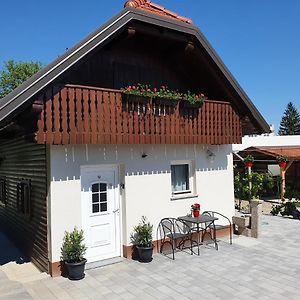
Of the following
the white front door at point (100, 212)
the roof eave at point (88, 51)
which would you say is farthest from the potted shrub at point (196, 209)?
the roof eave at point (88, 51)

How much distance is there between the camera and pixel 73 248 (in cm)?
731

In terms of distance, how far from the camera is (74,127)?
7.44 meters

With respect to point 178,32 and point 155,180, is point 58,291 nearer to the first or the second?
point 155,180

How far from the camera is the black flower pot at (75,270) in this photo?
7.15 metres

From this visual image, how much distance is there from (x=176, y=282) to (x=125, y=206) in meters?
2.36

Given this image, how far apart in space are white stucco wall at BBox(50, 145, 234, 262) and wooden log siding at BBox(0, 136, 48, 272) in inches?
15.3

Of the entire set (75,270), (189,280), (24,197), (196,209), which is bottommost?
(189,280)

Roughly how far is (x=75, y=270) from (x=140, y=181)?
2.73m

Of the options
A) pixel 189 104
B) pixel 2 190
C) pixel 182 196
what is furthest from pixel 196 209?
pixel 2 190

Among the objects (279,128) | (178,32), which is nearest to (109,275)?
(178,32)

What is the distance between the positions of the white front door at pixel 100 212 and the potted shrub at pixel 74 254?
672mm

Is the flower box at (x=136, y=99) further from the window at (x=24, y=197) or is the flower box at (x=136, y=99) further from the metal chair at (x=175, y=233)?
the window at (x=24, y=197)

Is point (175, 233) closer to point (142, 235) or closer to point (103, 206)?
point (142, 235)

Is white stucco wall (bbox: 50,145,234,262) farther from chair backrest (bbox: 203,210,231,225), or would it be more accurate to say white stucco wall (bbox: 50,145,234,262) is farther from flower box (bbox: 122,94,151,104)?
flower box (bbox: 122,94,151,104)
